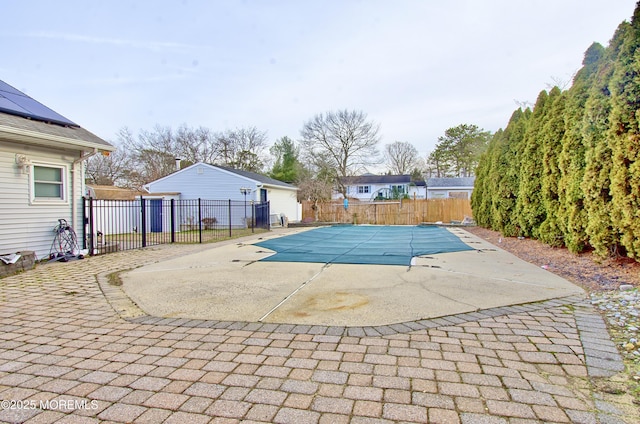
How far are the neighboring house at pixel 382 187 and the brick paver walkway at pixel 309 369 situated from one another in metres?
31.8

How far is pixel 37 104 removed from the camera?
7.81 metres

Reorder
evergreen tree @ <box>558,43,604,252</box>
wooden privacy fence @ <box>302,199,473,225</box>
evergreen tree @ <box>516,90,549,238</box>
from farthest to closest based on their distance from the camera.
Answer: wooden privacy fence @ <box>302,199,473,225</box>, evergreen tree @ <box>516,90,549,238</box>, evergreen tree @ <box>558,43,604,252</box>

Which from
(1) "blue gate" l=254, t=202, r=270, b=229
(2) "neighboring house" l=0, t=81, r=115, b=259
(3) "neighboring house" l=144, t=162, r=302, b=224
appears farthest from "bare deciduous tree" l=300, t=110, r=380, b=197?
(2) "neighboring house" l=0, t=81, r=115, b=259

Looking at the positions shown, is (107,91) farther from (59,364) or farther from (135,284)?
(59,364)

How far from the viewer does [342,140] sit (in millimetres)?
29250

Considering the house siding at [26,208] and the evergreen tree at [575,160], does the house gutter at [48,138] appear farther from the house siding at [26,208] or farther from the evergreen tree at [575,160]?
the evergreen tree at [575,160]

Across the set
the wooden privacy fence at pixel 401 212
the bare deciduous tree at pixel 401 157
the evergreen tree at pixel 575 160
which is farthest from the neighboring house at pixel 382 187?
the evergreen tree at pixel 575 160

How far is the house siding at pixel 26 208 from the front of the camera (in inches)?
247

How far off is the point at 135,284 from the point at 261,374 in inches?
138

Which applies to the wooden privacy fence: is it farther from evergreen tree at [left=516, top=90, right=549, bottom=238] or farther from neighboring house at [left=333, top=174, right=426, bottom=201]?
neighboring house at [left=333, top=174, right=426, bottom=201]

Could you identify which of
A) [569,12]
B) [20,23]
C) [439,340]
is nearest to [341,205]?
[569,12]

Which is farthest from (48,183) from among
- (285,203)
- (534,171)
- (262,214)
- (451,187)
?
(451,187)

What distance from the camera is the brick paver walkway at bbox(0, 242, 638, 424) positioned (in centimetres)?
171

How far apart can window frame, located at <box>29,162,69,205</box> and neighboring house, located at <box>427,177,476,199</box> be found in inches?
1108
